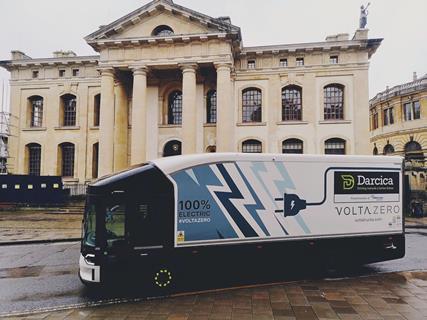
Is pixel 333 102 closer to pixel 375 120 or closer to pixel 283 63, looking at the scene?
pixel 283 63

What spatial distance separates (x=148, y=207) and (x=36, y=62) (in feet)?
89.6

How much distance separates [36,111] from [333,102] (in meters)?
25.1

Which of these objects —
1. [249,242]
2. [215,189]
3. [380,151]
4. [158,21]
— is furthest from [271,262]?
[380,151]

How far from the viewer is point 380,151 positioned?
47.5 meters

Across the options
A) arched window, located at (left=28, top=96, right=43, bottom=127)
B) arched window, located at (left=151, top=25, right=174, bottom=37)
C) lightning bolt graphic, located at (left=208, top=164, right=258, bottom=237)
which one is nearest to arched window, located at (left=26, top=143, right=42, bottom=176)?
arched window, located at (left=28, top=96, right=43, bottom=127)

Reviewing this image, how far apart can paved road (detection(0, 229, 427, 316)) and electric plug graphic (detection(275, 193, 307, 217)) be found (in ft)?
5.47

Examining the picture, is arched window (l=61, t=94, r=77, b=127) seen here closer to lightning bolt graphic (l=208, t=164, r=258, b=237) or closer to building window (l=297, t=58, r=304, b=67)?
building window (l=297, t=58, r=304, b=67)

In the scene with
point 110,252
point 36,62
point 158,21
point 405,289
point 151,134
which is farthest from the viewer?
point 36,62

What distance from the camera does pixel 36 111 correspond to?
1185 inches

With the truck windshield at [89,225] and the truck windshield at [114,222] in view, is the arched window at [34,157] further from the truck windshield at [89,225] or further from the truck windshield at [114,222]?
the truck windshield at [114,222]

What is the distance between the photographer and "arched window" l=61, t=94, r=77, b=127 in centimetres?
2920

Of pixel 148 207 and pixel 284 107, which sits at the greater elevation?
pixel 284 107

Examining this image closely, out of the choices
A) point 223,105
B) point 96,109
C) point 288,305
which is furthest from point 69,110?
point 288,305

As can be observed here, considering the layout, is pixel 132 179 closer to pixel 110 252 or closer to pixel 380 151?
pixel 110 252
